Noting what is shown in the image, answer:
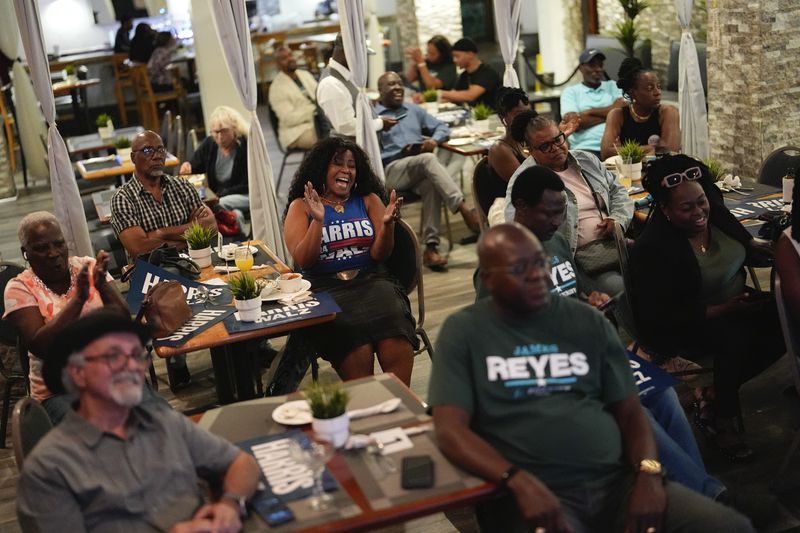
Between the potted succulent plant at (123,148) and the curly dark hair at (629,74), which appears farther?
the potted succulent plant at (123,148)

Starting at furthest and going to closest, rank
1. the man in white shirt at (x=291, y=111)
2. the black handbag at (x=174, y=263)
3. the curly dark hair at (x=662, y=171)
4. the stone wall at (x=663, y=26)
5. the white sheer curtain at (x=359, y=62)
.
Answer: the stone wall at (x=663, y=26), the man in white shirt at (x=291, y=111), the white sheer curtain at (x=359, y=62), the black handbag at (x=174, y=263), the curly dark hair at (x=662, y=171)

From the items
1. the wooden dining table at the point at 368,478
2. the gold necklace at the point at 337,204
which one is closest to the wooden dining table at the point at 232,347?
the gold necklace at the point at 337,204

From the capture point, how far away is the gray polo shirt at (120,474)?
238 cm

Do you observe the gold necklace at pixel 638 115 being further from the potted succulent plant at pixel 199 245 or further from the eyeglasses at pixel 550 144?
the potted succulent plant at pixel 199 245

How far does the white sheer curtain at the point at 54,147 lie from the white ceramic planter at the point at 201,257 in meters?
1.55

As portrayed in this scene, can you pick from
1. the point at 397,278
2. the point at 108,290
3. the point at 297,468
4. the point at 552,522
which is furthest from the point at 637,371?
the point at 108,290

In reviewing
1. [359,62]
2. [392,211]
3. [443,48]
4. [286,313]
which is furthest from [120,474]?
[443,48]

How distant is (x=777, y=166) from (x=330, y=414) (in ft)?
11.5

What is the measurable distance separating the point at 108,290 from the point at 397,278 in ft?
4.56

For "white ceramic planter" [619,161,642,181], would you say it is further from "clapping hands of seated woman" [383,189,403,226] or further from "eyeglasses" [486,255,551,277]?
"eyeglasses" [486,255,551,277]

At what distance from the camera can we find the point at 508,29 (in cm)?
730

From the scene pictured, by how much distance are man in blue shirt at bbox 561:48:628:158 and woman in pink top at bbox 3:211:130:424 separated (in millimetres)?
4145

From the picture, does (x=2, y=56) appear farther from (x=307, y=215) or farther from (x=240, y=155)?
(x=307, y=215)

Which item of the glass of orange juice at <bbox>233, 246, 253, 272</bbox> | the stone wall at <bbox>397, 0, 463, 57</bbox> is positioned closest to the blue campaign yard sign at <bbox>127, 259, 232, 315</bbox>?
the glass of orange juice at <bbox>233, 246, 253, 272</bbox>
